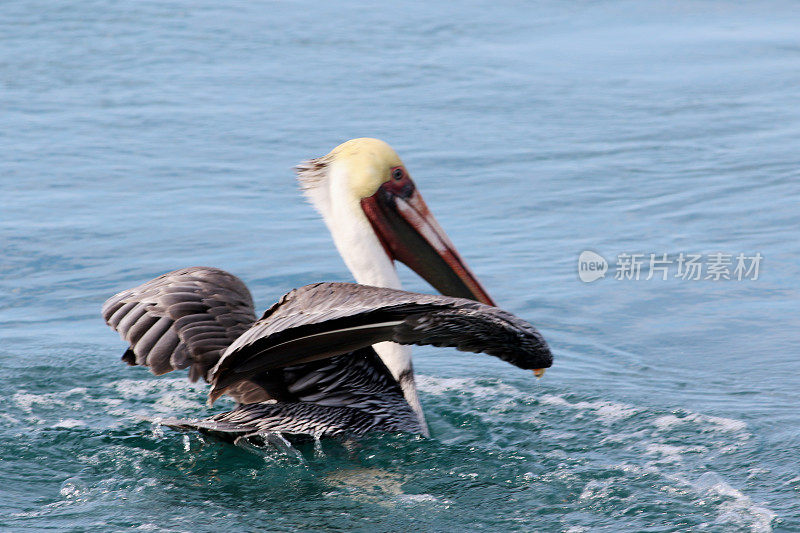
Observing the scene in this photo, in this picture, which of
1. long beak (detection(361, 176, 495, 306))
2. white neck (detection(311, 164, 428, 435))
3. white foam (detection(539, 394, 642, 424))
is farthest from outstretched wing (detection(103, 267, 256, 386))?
white foam (detection(539, 394, 642, 424))

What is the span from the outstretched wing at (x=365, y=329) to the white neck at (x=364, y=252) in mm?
665

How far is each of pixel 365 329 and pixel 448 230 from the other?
3904 mm

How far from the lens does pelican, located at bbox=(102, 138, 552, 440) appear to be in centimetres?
396

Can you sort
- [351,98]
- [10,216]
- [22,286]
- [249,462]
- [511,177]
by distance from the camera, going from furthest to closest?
[351,98], [511,177], [10,216], [22,286], [249,462]

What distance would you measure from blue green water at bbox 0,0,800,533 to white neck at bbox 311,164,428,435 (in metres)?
0.32

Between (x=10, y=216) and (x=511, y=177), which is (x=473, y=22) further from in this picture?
(x=10, y=216)

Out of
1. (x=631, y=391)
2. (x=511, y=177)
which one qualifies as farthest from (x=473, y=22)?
(x=631, y=391)

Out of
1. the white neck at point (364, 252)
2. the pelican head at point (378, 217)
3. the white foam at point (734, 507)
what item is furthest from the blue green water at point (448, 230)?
the pelican head at point (378, 217)

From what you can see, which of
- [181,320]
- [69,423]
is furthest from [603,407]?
[69,423]

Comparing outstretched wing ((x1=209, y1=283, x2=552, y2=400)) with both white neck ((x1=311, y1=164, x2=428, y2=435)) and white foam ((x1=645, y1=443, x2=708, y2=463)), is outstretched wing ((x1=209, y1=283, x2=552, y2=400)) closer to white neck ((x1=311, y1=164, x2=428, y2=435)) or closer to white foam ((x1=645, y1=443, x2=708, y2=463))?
white neck ((x1=311, y1=164, x2=428, y2=435))

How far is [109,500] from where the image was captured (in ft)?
13.8

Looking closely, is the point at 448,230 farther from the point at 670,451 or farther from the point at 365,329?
the point at 365,329

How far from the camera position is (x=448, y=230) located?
7.78m

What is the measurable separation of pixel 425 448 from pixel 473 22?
8.64m
